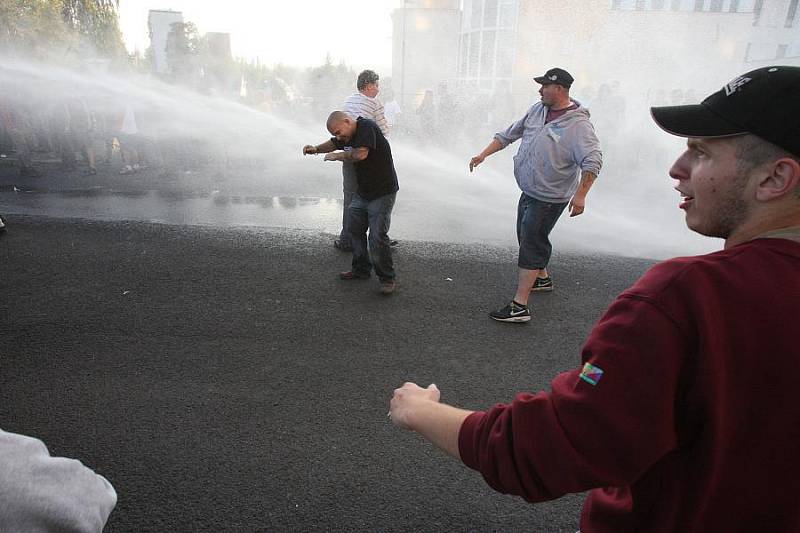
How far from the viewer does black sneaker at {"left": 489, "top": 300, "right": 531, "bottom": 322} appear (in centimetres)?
421

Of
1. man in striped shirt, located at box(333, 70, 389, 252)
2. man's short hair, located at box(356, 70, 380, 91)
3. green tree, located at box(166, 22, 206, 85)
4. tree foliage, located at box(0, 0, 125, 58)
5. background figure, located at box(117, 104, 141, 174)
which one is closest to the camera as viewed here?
man in striped shirt, located at box(333, 70, 389, 252)

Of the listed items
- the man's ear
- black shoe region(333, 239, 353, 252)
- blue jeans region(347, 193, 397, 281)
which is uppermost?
the man's ear

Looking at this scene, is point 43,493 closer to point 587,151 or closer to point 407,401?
point 407,401

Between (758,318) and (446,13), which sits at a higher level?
(446,13)

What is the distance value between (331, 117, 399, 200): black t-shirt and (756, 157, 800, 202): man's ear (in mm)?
3908

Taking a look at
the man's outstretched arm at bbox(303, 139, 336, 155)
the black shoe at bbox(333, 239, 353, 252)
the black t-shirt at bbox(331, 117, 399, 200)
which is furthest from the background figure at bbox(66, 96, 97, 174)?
the black t-shirt at bbox(331, 117, 399, 200)

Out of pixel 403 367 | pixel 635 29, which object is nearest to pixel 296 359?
pixel 403 367

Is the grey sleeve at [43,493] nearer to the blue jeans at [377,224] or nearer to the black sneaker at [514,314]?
A: the black sneaker at [514,314]

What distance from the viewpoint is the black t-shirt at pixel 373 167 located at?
4.59 metres

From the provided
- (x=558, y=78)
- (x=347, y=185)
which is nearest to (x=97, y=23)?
(x=347, y=185)

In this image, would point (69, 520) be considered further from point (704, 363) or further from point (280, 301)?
point (280, 301)

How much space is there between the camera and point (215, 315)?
13.9ft

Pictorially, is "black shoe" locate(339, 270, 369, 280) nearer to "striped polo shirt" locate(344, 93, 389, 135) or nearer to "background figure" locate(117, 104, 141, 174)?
"striped polo shirt" locate(344, 93, 389, 135)

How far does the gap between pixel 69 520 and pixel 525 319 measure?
3.73 metres
